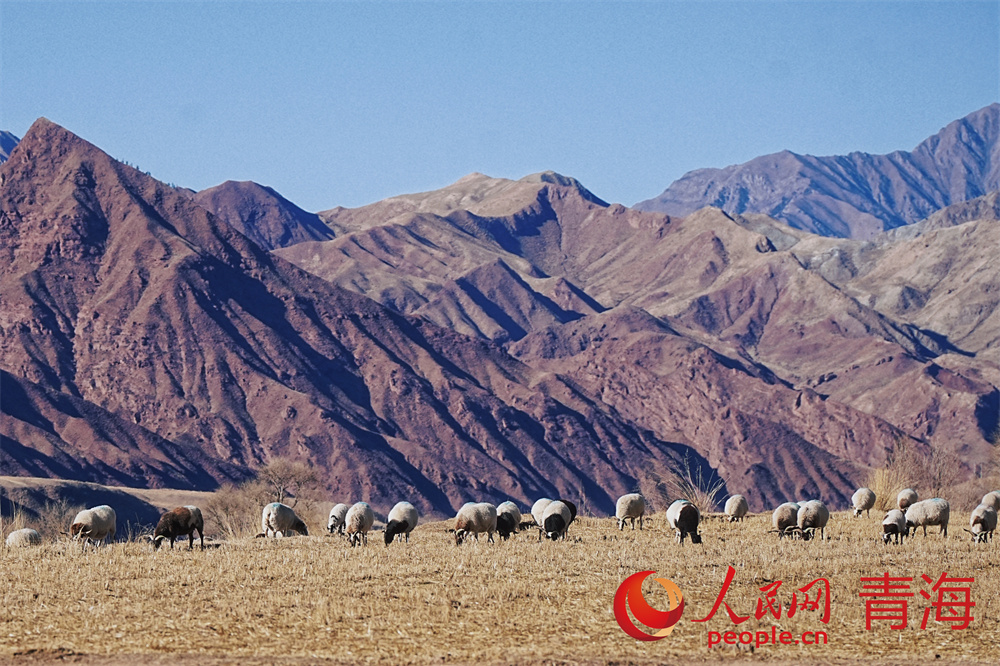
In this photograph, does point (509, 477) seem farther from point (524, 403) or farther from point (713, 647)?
point (713, 647)

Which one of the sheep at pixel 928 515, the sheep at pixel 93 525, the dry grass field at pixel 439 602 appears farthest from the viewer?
the sheep at pixel 928 515

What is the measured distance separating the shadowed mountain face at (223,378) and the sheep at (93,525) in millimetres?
98723

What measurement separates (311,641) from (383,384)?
15788 centimetres

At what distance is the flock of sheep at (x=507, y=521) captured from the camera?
112ft

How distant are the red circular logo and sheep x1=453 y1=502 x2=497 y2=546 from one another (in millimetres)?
8658

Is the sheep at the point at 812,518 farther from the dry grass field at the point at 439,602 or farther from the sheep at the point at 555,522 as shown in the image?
the sheep at the point at 555,522

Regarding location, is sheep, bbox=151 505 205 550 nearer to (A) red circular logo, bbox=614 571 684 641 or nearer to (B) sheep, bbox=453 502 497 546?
(B) sheep, bbox=453 502 497 546

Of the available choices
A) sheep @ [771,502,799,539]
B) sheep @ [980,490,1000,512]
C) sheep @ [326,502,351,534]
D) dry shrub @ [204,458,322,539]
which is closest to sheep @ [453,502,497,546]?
sheep @ [326,502,351,534]

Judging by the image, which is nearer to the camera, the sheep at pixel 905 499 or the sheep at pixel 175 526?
the sheep at pixel 175 526

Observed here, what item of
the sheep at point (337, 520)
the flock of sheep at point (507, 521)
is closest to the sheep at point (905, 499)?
the flock of sheep at point (507, 521)

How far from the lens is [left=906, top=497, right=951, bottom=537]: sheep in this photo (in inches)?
1471

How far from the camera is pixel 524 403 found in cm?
18650

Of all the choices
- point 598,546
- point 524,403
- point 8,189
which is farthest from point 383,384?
point 598,546

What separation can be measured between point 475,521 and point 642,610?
1098cm
